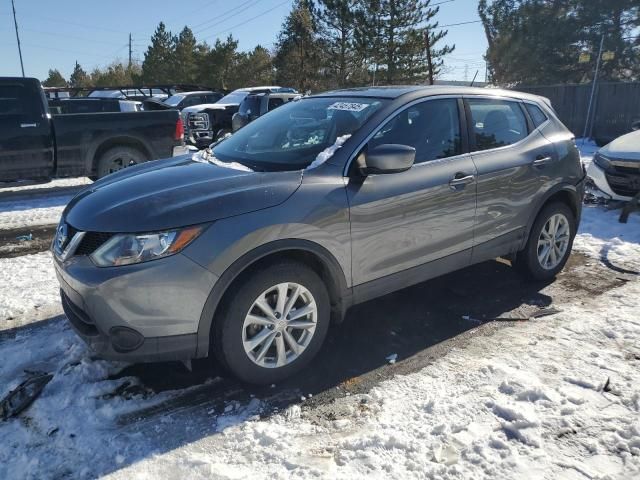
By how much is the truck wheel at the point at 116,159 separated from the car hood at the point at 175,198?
5.77 m

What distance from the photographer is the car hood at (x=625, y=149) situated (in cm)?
691

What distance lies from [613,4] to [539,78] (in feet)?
13.9

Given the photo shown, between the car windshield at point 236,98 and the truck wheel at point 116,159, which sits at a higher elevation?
the car windshield at point 236,98

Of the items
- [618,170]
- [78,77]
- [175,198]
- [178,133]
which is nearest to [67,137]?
[178,133]

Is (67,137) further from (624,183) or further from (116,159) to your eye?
(624,183)

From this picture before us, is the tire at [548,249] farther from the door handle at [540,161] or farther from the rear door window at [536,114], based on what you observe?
the rear door window at [536,114]

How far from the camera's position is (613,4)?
21016 millimetres

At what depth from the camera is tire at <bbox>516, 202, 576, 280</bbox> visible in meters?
4.57

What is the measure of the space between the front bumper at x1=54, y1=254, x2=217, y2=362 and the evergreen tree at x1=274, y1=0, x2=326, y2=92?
3338cm

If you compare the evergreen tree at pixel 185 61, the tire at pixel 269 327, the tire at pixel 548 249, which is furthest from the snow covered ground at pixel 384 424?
the evergreen tree at pixel 185 61

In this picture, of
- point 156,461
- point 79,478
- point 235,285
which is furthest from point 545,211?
point 79,478

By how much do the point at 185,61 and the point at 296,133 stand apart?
150 ft

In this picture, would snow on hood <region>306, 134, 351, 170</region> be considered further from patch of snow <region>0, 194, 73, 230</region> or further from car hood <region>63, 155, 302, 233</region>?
patch of snow <region>0, 194, 73, 230</region>

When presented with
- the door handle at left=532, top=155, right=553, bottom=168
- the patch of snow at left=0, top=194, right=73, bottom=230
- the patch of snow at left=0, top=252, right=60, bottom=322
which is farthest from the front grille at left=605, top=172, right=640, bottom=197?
the patch of snow at left=0, top=194, right=73, bottom=230
